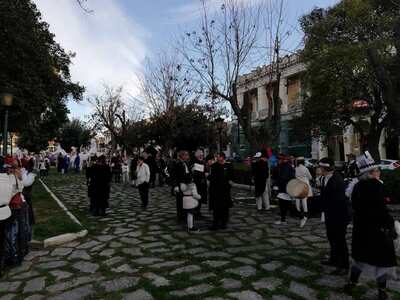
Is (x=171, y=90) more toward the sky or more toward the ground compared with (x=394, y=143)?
more toward the sky

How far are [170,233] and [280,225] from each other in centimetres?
267

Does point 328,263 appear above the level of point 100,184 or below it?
below

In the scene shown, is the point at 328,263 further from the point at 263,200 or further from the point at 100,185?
the point at 100,185

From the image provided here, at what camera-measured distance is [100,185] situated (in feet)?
34.9

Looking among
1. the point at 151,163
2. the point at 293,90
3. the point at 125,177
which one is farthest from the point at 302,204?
the point at 293,90

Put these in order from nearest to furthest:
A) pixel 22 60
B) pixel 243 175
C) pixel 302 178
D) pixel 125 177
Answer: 1. pixel 302 178
2. pixel 22 60
3. pixel 243 175
4. pixel 125 177

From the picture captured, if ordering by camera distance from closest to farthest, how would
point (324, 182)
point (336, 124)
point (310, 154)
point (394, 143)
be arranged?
point (324, 182), point (336, 124), point (394, 143), point (310, 154)

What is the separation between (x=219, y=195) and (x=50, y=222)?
436 cm

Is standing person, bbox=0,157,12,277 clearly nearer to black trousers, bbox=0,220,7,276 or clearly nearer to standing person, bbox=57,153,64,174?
black trousers, bbox=0,220,7,276

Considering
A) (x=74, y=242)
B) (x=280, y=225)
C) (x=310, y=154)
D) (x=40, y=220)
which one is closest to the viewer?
(x=74, y=242)

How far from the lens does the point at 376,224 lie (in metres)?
4.19

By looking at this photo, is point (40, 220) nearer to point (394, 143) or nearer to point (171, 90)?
point (171, 90)

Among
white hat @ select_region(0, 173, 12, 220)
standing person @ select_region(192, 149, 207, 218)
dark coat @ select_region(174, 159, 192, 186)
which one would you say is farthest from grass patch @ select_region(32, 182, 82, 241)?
standing person @ select_region(192, 149, 207, 218)

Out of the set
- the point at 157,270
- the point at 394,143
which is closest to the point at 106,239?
the point at 157,270
